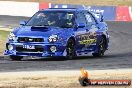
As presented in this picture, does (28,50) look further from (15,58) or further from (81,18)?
(81,18)

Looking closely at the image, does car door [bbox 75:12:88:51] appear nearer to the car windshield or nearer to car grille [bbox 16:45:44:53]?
the car windshield

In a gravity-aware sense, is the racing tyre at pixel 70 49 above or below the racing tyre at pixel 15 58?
above

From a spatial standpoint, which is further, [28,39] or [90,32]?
[90,32]

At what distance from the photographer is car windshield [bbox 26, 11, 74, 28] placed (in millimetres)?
17328

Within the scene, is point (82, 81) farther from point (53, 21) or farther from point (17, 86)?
point (53, 21)

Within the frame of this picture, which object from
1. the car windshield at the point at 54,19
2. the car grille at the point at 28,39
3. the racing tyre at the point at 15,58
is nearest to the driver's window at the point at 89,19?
the car windshield at the point at 54,19

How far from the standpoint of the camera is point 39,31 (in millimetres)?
16656

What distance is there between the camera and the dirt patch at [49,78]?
10.3 metres

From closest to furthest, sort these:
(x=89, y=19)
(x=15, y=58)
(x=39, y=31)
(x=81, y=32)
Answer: (x=39, y=31), (x=15, y=58), (x=81, y=32), (x=89, y=19)

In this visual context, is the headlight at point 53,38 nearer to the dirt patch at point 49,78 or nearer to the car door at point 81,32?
the car door at point 81,32

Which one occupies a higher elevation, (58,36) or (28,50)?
(58,36)

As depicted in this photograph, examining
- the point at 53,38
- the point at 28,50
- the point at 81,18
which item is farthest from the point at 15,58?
the point at 81,18

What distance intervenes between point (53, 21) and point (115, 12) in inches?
1148

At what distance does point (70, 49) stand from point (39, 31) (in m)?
1.05
